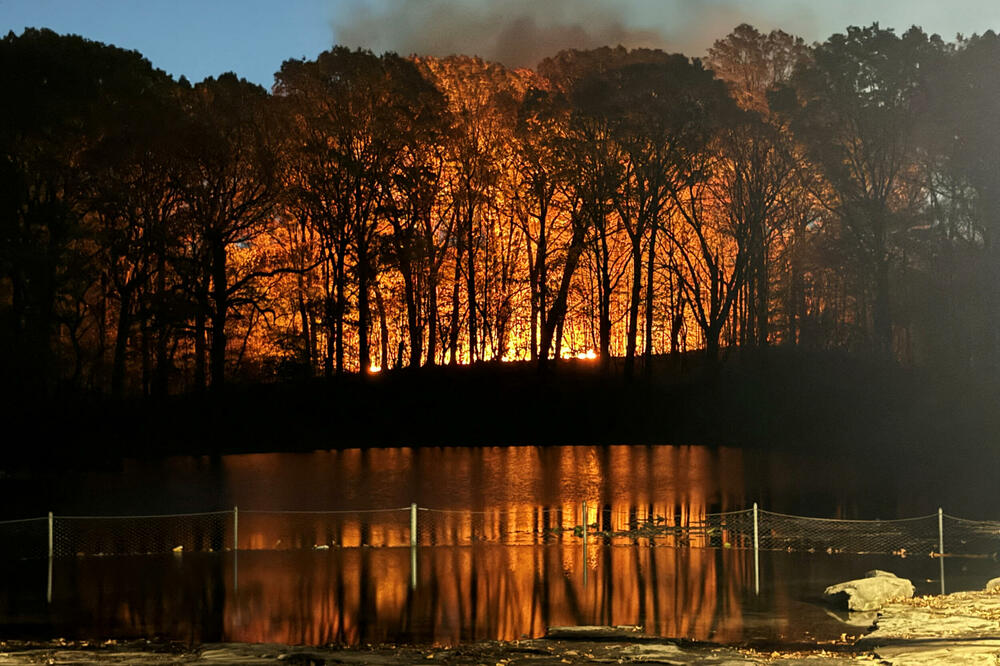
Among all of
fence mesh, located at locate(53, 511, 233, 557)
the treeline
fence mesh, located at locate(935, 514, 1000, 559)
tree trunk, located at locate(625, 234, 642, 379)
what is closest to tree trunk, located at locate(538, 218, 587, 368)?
the treeline

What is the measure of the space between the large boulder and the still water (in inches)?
18.2

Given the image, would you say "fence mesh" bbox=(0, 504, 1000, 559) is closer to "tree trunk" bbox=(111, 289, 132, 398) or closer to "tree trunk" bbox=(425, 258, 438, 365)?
"tree trunk" bbox=(111, 289, 132, 398)

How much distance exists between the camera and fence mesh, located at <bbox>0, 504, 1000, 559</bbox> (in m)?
26.8

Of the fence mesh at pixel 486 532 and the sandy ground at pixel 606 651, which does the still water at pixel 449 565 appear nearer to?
the fence mesh at pixel 486 532

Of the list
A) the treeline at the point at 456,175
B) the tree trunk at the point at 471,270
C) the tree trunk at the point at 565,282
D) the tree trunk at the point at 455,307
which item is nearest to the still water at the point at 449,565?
the treeline at the point at 456,175

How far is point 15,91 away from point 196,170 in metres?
9.89

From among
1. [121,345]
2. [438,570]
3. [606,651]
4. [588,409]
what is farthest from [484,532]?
[121,345]

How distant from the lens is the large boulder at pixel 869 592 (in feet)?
62.5

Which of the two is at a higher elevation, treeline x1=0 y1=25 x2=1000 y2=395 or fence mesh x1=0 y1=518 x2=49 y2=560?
treeline x1=0 y1=25 x2=1000 y2=395

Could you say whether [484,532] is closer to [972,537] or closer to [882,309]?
[972,537]

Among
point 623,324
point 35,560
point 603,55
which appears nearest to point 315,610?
point 35,560

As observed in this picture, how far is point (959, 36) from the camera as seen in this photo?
205 feet

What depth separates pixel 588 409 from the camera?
6119cm

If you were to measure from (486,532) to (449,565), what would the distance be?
569cm
